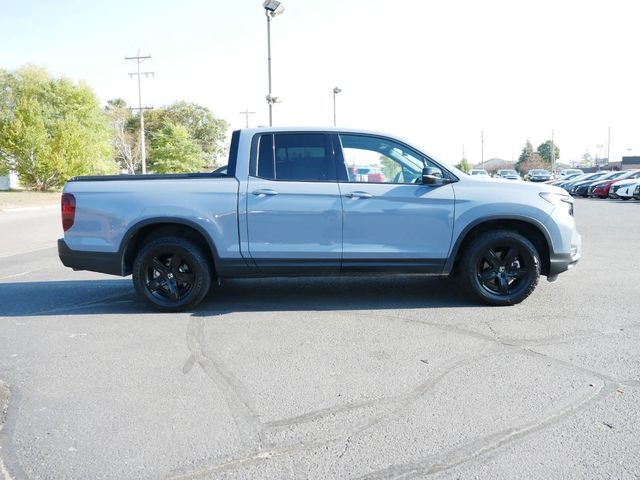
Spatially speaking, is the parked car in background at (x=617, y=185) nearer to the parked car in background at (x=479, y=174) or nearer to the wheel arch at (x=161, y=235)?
the parked car in background at (x=479, y=174)

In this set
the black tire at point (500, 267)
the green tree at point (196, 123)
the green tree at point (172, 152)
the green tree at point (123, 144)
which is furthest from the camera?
the green tree at point (196, 123)

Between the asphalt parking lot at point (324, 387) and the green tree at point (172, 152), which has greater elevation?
the green tree at point (172, 152)

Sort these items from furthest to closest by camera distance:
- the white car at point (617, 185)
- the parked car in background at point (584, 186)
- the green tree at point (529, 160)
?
1. the green tree at point (529, 160)
2. the parked car in background at point (584, 186)
3. the white car at point (617, 185)

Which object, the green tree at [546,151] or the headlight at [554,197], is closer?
the headlight at [554,197]

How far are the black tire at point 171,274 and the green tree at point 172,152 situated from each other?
6392 cm

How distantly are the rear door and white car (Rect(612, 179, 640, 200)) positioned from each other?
25787 millimetres

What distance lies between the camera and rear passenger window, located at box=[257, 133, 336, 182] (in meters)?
5.45

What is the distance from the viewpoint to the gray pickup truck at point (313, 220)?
5.33 metres

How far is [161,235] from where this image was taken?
5.52m

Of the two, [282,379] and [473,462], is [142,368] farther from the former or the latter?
[473,462]

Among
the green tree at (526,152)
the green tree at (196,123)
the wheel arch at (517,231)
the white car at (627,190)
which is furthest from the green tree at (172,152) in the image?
the green tree at (526,152)

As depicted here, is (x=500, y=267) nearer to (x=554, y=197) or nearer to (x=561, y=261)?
(x=561, y=261)

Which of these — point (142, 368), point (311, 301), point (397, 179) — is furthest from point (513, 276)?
point (142, 368)

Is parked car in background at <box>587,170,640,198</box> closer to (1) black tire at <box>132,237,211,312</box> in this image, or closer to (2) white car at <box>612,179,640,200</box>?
(2) white car at <box>612,179,640,200</box>
